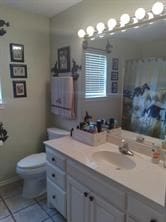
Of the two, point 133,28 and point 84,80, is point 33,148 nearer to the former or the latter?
point 84,80

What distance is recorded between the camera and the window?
2008 millimetres

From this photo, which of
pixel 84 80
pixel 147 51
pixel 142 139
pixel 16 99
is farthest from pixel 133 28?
pixel 16 99

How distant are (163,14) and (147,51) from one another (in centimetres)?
29

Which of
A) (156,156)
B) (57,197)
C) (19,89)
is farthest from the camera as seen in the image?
(19,89)

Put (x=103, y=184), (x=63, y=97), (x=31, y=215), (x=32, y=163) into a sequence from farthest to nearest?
(x=63, y=97)
(x=32, y=163)
(x=31, y=215)
(x=103, y=184)

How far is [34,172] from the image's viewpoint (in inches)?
84.8

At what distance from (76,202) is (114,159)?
494mm

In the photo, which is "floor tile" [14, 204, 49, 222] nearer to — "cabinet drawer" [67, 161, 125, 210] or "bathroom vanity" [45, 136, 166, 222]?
"bathroom vanity" [45, 136, 166, 222]

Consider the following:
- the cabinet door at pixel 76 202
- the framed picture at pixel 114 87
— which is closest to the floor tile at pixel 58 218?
the cabinet door at pixel 76 202

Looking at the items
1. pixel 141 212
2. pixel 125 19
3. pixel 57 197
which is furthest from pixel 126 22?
pixel 57 197

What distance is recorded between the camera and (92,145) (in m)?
1.83

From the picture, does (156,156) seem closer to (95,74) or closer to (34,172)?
(95,74)

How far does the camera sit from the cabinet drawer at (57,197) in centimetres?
178

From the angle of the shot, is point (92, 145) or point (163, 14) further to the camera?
point (92, 145)
